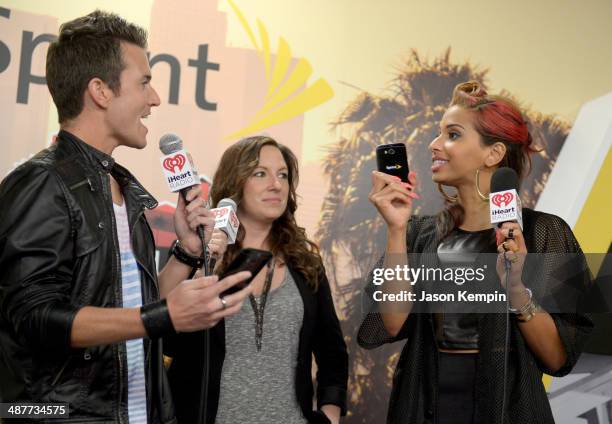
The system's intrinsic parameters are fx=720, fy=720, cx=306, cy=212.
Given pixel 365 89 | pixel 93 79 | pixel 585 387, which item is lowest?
pixel 585 387

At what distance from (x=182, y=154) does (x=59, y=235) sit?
388 millimetres

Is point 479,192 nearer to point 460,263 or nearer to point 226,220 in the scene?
point 460,263

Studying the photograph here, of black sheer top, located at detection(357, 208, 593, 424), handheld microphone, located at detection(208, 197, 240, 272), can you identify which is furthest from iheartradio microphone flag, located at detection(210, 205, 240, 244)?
black sheer top, located at detection(357, 208, 593, 424)

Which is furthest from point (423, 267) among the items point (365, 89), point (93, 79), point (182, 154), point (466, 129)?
point (365, 89)

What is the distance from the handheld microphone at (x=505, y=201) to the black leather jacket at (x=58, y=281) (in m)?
0.97

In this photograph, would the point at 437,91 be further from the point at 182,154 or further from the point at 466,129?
the point at 182,154

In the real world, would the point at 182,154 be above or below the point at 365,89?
below

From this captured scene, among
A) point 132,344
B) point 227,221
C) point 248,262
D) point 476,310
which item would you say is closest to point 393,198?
point 476,310

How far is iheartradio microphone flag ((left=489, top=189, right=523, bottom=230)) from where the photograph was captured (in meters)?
1.94

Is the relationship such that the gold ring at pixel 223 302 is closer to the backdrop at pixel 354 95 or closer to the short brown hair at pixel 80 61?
the short brown hair at pixel 80 61

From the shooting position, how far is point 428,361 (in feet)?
7.68

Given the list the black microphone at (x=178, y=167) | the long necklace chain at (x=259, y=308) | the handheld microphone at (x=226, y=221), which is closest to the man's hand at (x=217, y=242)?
the handheld microphone at (x=226, y=221)

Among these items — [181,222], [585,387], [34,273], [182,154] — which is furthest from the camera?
[585,387]

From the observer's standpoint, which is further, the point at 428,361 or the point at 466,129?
the point at 466,129
